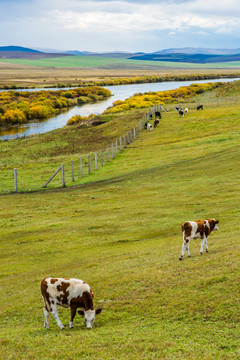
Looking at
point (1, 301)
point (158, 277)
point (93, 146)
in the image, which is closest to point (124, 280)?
point (158, 277)

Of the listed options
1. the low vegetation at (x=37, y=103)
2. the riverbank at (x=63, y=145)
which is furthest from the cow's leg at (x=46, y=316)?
the low vegetation at (x=37, y=103)

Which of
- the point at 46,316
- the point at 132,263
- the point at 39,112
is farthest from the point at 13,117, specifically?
the point at 46,316

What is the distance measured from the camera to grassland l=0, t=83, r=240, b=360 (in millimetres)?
10016

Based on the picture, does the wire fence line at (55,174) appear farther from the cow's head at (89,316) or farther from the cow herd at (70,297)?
the cow's head at (89,316)

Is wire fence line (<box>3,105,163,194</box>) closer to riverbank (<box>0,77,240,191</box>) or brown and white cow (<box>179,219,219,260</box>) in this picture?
riverbank (<box>0,77,240,191</box>)

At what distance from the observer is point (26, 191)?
3647 centimetres

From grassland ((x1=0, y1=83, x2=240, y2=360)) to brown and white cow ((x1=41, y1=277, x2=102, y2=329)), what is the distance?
0.41 m

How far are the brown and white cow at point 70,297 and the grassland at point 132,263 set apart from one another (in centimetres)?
41

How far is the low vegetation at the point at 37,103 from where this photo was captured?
346 feet

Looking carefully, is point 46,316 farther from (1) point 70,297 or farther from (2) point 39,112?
(2) point 39,112

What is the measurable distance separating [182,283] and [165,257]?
312 cm

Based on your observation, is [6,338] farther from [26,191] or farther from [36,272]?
[26,191]

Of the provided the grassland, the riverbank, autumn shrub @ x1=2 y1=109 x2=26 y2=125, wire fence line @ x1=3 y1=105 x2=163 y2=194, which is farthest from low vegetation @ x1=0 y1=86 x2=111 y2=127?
the grassland

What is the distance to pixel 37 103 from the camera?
12369 cm
